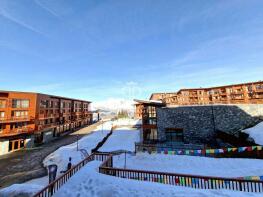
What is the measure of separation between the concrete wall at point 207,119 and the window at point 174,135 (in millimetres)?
626

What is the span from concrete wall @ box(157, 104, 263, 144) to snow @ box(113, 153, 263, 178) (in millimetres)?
8479

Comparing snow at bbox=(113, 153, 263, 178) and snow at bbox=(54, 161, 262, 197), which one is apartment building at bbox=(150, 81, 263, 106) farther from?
snow at bbox=(54, 161, 262, 197)

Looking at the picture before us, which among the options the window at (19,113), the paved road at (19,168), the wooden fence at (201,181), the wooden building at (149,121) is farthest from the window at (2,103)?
the wooden fence at (201,181)

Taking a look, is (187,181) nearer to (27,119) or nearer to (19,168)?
(19,168)

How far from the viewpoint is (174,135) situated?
2941 centimetres

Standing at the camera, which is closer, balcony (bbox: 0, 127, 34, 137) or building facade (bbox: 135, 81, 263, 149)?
building facade (bbox: 135, 81, 263, 149)

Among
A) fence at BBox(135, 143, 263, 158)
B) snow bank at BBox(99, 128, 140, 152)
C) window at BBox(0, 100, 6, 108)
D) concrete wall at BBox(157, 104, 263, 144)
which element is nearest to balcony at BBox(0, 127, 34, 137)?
window at BBox(0, 100, 6, 108)

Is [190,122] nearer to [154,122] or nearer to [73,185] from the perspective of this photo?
[154,122]

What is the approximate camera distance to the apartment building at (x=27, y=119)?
3578 centimetres

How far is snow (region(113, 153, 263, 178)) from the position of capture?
1609 centimetres

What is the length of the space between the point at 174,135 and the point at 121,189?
23278mm

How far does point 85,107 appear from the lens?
83250 mm

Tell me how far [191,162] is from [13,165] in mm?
29096

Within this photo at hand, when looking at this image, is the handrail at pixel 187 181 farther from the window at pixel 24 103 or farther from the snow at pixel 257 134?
the window at pixel 24 103
